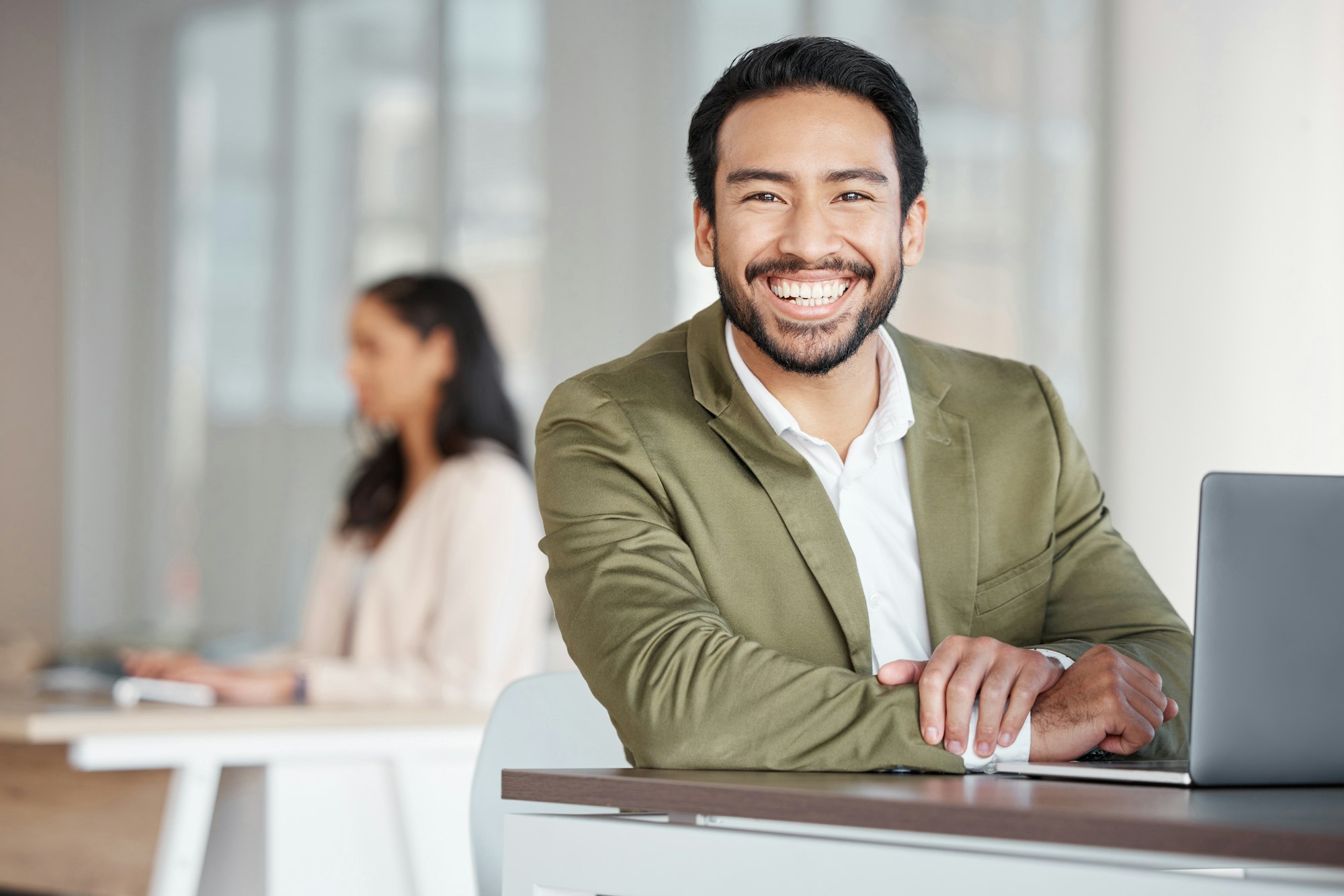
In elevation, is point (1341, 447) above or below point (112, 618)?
above

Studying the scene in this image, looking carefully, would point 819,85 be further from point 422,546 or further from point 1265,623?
point 422,546

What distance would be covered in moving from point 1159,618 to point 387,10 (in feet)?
13.9

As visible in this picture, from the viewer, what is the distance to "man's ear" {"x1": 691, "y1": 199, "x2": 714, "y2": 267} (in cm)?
176

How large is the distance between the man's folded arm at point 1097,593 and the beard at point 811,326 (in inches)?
10.6

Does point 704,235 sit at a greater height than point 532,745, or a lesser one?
greater

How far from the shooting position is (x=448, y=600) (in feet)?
9.98

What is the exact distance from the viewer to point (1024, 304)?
3564mm

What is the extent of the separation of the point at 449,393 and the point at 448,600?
1.58 feet

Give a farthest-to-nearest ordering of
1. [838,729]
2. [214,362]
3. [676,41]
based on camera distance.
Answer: [214,362], [676,41], [838,729]

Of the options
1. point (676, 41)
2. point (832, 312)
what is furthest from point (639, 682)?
point (676, 41)

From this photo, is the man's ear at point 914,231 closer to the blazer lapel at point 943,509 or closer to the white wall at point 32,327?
the blazer lapel at point 943,509

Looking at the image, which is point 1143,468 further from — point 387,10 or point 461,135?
point 387,10

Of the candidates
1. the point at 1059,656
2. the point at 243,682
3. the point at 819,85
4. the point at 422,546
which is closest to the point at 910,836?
the point at 1059,656

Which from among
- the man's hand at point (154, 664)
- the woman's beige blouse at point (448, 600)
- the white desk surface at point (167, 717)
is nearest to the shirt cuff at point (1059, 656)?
the white desk surface at point (167, 717)
